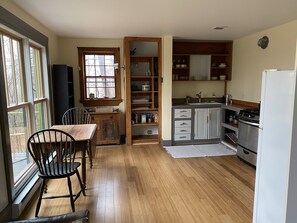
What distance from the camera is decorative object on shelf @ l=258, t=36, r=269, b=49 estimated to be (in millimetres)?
4082

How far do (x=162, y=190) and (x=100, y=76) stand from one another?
10.2ft

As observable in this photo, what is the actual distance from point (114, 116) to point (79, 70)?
4.28 ft

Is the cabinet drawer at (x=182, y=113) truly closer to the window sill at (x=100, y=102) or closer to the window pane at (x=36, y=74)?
the window sill at (x=100, y=102)

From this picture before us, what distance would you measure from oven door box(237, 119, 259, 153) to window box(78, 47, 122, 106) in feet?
8.82

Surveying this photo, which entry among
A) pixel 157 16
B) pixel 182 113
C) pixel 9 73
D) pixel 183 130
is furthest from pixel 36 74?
pixel 183 130

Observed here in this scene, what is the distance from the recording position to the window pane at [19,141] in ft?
9.25

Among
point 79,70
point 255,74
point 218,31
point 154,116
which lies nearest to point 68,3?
point 79,70

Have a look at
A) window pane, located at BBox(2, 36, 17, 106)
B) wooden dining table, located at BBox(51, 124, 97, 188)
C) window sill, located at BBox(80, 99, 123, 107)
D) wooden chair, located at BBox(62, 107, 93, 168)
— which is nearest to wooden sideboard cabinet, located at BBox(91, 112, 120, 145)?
wooden chair, located at BBox(62, 107, 93, 168)

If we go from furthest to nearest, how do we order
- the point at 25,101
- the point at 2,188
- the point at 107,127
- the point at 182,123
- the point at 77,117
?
the point at 182,123
the point at 107,127
the point at 77,117
the point at 25,101
the point at 2,188

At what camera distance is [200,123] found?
504cm

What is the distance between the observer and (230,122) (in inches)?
197

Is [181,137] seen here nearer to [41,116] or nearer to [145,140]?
[145,140]

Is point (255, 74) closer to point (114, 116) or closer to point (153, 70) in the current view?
point (153, 70)

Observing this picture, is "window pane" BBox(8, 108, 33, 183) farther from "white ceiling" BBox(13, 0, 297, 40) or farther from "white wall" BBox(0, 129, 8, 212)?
"white ceiling" BBox(13, 0, 297, 40)
